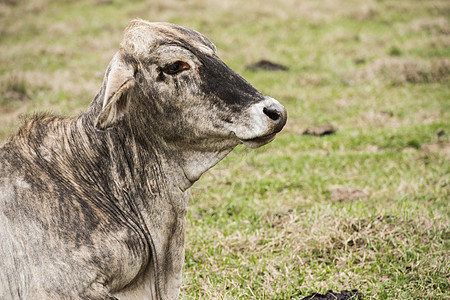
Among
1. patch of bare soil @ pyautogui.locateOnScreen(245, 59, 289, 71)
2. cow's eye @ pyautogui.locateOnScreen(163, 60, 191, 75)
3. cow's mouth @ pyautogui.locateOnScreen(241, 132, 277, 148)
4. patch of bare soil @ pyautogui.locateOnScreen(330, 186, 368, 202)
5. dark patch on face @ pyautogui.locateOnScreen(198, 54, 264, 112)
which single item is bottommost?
patch of bare soil @ pyautogui.locateOnScreen(330, 186, 368, 202)

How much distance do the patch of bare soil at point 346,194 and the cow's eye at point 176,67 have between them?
353 centimetres

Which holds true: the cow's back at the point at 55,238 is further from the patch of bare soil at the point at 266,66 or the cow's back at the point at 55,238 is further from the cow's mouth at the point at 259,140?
the patch of bare soil at the point at 266,66

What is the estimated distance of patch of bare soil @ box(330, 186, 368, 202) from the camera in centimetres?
614

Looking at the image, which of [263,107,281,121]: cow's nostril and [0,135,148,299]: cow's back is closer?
[0,135,148,299]: cow's back

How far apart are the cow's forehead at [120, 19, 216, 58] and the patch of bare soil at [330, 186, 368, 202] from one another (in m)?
3.39

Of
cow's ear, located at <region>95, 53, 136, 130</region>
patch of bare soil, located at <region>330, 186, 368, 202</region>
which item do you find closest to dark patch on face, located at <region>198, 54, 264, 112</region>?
cow's ear, located at <region>95, 53, 136, 130</region>

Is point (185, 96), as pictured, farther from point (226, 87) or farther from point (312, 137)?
point (312, 137)

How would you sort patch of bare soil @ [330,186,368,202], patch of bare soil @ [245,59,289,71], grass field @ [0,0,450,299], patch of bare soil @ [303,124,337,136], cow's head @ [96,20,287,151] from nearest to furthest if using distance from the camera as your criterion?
cow's head @ [96,20,287,151], grass field @ [0,0,450,299], patch of bare soil @ [330,186,368,202], patch of bare soil @ [303,124,337,136], patch of bare soil @ [245,59,289,71]

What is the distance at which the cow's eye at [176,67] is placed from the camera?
3096 millimetres

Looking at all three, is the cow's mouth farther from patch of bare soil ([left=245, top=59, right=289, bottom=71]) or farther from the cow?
patch of bare soil ([left=245, top=59, right=289, bottom=71])

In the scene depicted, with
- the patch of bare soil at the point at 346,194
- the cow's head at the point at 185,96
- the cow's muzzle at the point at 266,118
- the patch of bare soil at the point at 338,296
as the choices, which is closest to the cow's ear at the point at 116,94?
A: the cow's head at the point at 185,96

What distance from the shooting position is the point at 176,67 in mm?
3105

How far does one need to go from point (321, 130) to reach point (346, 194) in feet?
7.51

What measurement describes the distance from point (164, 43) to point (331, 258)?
277 centimetres
